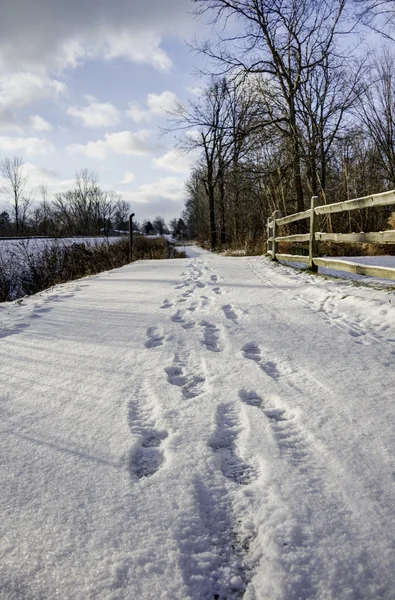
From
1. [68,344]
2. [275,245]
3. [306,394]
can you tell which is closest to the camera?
[306,394]

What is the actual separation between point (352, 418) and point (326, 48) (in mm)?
12829

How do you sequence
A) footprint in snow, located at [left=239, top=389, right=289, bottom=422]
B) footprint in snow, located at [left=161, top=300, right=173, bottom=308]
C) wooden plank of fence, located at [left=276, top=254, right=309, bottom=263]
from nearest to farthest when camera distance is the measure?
footprint in snow, located at [left=239, top=389, right=289, bottom=422], footprint in snow, located at [left=161, top=300, right=173, bottom=308], wooden plank of fence, located at [left=276, top=254, right=309, bottom=263]

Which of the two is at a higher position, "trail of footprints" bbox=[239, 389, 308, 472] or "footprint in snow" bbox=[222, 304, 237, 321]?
"footprint in snow" bbox=[222, 304, 237, 321]

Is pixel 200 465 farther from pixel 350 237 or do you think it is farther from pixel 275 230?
pixel 275 230

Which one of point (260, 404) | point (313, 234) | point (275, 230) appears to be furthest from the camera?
point (275, 230)

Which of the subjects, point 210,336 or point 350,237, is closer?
point 210,336

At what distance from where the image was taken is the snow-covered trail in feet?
3.14

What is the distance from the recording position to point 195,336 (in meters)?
3.04

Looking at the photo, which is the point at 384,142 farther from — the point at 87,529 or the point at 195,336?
the point at 87,529

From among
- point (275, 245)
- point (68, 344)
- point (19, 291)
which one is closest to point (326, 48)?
point (275, 245)

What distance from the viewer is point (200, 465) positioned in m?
1.38

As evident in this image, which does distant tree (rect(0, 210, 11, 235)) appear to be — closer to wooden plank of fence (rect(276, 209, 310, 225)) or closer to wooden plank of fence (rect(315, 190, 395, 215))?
wooden plank of fence (rect(276, 209, 310, 225))

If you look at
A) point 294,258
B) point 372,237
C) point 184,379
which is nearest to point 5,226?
point 294,258

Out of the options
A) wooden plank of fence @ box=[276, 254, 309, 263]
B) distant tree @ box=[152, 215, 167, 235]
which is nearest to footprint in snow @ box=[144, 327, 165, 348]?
wooden plank of fence @ box=[276, 254, 309, 263]
